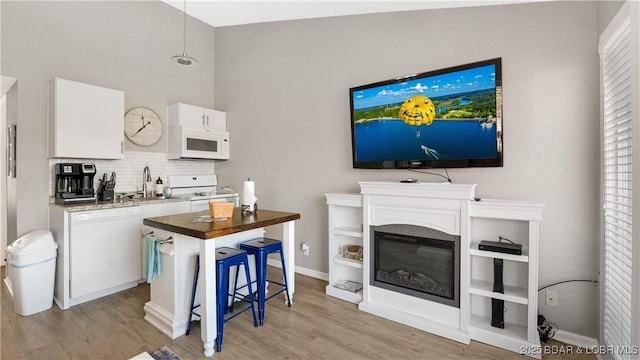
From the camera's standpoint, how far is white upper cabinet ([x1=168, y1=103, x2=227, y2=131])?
12.8 ft

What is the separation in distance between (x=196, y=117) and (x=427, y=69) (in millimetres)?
3073

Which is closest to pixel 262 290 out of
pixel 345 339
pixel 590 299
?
pixel 345 339

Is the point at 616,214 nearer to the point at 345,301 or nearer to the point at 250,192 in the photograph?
the point at 345,301

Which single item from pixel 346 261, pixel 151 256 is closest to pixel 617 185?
pixel 346 261

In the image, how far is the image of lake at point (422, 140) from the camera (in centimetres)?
236

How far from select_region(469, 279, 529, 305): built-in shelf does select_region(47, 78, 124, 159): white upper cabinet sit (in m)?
3.79

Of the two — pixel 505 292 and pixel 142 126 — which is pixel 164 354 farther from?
pixel 142 126

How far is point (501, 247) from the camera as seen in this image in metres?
2.12

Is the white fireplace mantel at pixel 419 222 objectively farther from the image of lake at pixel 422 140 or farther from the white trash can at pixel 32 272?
the white trash can at pixel 32 272

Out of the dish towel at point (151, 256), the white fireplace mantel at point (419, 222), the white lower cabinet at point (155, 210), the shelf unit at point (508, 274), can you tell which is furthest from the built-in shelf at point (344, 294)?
the white lower cabinet at point (155, 210)

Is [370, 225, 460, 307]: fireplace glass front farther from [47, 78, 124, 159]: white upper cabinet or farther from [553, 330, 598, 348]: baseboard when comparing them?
[47, 78, 124, 159]: white upper cabinet

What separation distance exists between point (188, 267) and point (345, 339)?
134cm

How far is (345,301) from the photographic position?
9.28 ft

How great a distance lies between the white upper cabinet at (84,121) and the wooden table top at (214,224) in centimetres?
145
